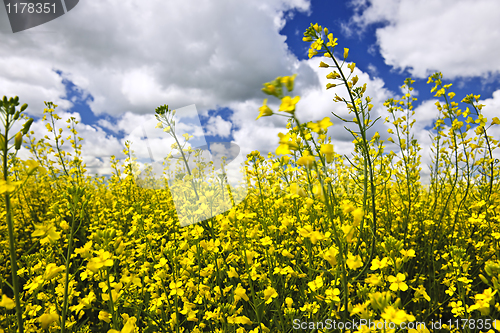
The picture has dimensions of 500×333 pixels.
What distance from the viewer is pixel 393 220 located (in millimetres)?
4188

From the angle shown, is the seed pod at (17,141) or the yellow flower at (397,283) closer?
the seed pod at (17,141)


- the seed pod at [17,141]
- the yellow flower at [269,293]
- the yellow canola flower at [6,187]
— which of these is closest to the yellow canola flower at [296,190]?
the yellow flower at [269,293]

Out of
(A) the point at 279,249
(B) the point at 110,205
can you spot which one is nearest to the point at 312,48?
(A) the point at 279,249

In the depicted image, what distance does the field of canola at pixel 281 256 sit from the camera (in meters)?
1.43

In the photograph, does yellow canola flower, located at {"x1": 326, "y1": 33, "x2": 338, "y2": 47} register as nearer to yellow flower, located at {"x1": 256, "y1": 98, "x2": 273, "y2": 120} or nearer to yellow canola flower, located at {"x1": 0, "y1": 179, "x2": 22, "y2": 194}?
yellow flower, located at {"x1": 256, "y1": 98, "x2": 273, "y2": 120}

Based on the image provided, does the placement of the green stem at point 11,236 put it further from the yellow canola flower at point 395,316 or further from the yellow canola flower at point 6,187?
the yellow canola flower at point 395,316

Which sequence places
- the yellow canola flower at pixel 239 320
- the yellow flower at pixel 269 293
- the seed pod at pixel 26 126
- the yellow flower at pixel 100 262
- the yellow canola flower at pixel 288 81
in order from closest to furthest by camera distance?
the yellow canola flower at pixel 288 81, the seed pod at pixel 26 126, the yellow flower at pixel 100 262, the yellow canola flower at pixel 239 320, the yellow flower at pixel 269 293

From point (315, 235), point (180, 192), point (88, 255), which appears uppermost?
point (180, 192)

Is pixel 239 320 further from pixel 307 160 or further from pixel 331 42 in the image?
pixel 331 42

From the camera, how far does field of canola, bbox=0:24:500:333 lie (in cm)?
143

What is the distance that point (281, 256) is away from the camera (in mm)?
3273

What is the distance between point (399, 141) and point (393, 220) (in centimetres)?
149

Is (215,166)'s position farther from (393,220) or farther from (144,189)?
(144,189)

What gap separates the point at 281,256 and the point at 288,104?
2.62 m
